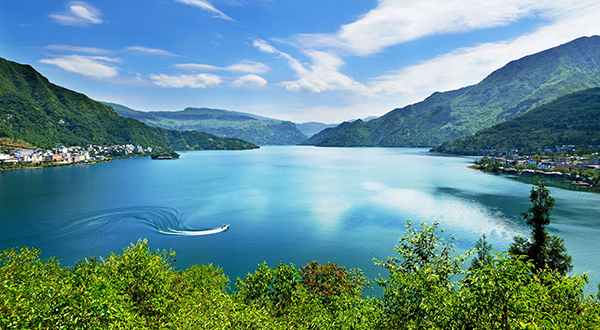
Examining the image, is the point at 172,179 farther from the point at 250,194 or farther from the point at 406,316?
the point at 406,316

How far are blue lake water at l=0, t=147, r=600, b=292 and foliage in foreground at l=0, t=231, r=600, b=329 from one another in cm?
1488

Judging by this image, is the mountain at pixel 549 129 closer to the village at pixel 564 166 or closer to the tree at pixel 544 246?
the village at pixel 564 166

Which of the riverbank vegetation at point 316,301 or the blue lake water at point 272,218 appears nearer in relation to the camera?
the riverbank vegetation at point 316,301

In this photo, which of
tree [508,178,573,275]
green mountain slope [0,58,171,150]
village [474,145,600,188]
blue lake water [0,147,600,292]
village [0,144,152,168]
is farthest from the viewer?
green mountain slope [0,58,171,150]

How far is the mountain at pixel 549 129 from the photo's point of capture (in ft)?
429

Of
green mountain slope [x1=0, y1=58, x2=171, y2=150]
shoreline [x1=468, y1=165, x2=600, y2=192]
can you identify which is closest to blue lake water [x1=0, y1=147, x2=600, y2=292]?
shoreline [x1=468, y1=165, x2=600, y2=192]

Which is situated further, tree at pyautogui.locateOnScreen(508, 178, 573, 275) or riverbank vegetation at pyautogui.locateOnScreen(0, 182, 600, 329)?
tree at pyautogui.locateOnScreen(508, 178, 573, 275)

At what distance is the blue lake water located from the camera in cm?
3148

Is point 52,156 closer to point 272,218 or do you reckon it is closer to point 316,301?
point 272,218

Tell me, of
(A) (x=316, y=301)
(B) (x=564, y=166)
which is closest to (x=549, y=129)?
(B) (x=564, y=166)

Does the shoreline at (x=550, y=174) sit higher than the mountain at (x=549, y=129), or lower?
lower

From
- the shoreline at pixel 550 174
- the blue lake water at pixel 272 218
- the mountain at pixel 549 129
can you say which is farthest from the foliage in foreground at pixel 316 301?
the mountain at pixel 549 129

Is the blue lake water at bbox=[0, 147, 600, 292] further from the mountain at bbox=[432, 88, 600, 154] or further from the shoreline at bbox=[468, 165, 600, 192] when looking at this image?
the mountain at bbox=[432, 88, 600, 154]

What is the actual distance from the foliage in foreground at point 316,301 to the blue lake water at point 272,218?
14.9 metres
